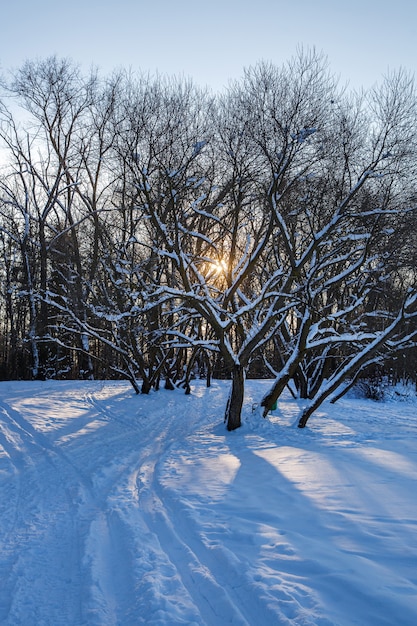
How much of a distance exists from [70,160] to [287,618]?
21.0m

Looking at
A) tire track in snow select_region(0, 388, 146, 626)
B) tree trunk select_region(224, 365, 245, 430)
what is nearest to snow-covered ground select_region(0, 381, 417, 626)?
tire track in snow select_region(0, 388, 146, 626)

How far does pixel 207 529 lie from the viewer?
4.70 m

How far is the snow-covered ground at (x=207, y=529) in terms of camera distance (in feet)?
10.7

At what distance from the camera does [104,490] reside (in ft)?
20.3

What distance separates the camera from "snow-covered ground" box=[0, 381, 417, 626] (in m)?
3.27

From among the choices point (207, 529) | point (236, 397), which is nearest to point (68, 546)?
point (207, 529)

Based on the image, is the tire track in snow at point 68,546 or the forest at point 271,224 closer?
the tire track in snow at point 68,546

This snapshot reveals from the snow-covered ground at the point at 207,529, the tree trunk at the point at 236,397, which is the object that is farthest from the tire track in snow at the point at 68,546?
the tree trunk at the point at 236,397

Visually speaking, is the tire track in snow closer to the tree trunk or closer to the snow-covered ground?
the snow-covered ground

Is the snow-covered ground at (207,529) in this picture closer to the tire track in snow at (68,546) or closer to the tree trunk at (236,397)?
the tire track in snow at (68,546)

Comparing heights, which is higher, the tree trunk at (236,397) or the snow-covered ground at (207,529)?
the tree trunk at (236,397)

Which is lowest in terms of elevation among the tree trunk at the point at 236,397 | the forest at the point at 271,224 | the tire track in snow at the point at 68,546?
the tire track in snow at the point at 68,546

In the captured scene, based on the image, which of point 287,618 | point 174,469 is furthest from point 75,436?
point 287,618

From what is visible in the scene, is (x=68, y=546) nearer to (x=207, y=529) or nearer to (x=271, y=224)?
(x=207, y=529)
